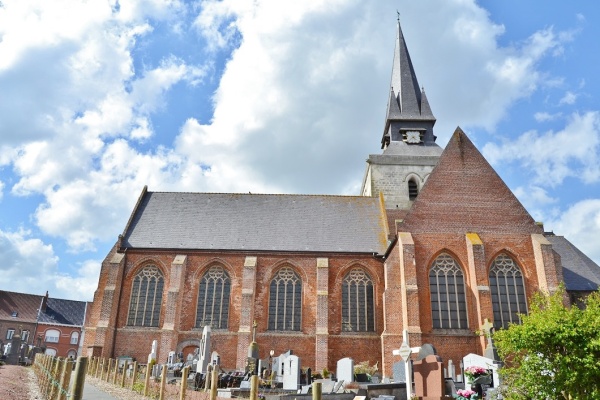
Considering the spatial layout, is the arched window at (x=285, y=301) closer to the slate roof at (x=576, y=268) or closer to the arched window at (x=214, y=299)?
the arched window at (x=214, y=299)

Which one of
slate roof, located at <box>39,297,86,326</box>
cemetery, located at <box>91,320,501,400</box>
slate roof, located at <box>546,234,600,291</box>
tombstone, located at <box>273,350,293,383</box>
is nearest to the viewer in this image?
cemetery, located at <box>91,320,501,400</box>

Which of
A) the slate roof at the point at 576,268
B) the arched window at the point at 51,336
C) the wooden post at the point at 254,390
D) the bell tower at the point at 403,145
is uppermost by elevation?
the bell tower at the point at 403,145

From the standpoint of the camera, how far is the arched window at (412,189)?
31.2 metres

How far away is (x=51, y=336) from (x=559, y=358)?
2223 inches

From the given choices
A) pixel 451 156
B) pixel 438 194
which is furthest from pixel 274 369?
pixel 451 156

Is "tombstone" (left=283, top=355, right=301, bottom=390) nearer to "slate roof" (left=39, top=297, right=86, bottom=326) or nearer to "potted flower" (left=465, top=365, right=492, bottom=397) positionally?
"potted flower" (left=465, top=365, right=492, bottom=397)

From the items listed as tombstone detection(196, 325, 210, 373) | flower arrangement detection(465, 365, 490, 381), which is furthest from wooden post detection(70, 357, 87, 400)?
tombstone detection(196, 325, 210, 373)

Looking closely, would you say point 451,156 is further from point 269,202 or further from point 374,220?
point 269,202

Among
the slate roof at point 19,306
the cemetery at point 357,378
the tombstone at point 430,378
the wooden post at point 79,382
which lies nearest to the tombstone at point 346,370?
the cemetery at point 357,378

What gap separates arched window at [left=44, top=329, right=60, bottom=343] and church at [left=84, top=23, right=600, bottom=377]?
3293 centimetres

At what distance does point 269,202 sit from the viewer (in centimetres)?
3056

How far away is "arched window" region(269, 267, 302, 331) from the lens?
2506 cm

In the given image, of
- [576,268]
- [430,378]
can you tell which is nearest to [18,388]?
[430,378]

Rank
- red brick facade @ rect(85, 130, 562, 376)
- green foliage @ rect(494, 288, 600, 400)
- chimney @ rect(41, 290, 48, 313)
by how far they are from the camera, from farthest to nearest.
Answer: chimney @ rect(41, 290, 48, 313), red brick facade @ rect(85, 130, 562, 376), green foliage @ rect(494, 288, 600, 400)
